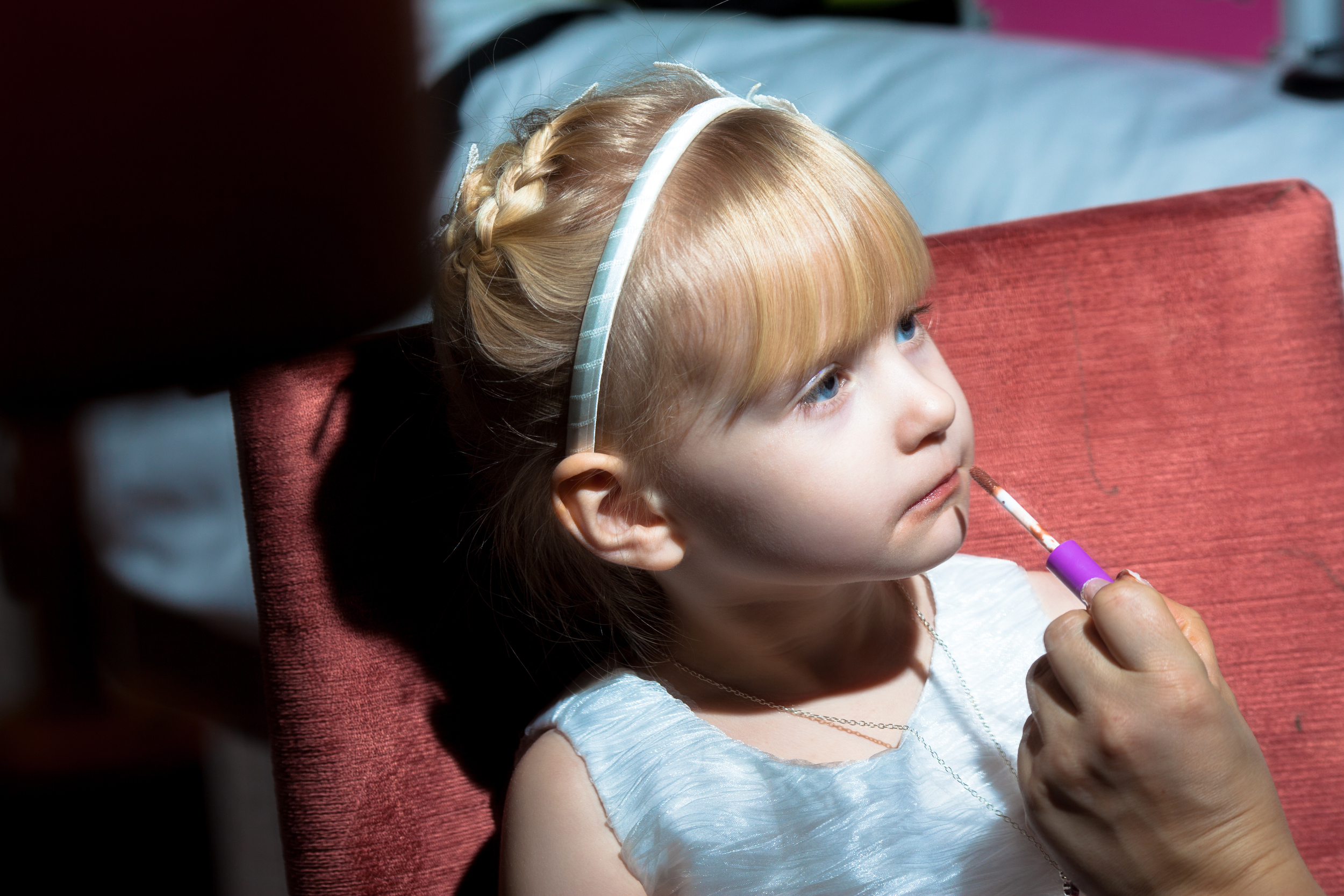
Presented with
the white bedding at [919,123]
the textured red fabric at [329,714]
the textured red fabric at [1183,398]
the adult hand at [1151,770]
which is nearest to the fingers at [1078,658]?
the adult hand at [1151,770]

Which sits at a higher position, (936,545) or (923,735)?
(936,545)

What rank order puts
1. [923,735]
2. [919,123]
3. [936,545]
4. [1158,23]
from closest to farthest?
[936,545], [923,735], [919,123], [1158,23]

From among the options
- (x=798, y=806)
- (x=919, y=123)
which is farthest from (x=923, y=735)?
(x=919, y=123)

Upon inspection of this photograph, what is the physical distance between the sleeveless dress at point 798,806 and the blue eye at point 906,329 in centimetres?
27

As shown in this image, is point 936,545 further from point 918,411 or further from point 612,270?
point 612,270

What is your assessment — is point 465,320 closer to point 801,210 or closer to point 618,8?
point 801,210

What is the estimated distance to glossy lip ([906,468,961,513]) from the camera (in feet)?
2.30

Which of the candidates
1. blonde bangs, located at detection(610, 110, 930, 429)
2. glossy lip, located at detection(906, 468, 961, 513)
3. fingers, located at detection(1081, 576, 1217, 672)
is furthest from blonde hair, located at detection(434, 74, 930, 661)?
fingers, located at detection(1081, 576, 1217, 672)

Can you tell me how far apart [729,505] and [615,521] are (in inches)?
3.4

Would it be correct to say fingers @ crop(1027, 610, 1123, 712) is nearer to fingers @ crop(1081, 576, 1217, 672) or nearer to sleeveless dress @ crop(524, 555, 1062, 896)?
fingers @ crop(1081, 576, 1217, 672)

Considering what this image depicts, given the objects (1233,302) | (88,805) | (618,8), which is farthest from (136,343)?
(618,8)

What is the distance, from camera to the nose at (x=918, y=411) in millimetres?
679

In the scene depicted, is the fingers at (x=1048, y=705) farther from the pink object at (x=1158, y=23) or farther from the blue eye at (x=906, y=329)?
the pink object at (x=1158, y=23)

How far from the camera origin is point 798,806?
2.53ft
